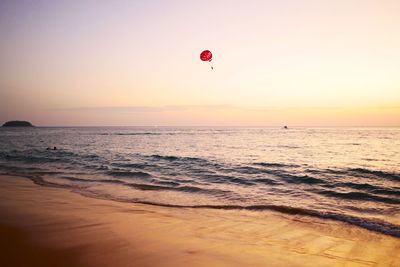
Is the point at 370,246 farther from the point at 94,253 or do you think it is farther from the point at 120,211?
the point at 120,211

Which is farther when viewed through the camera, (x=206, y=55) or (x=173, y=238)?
(x=206, y=55)

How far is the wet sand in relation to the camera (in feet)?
16.1

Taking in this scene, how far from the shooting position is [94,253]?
5.01 metres

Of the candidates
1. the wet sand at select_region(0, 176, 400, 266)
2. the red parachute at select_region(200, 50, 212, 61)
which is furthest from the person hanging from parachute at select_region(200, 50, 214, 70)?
the wet sand at select_region(0, 176, 400, 266)

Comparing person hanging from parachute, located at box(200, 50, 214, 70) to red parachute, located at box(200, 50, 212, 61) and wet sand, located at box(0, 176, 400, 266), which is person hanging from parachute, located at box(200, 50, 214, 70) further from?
wet sand, located at box(0, 176, 400, 266)

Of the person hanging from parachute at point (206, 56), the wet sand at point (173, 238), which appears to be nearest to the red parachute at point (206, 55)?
the person hanging from parachute at point (206, 56)

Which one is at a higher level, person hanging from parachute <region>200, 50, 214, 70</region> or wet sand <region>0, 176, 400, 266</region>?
person hanging from parachute <region>200, 50, 214, 70</region>

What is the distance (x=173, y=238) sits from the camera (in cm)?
606

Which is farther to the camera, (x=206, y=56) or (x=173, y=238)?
(x=206, y=56)

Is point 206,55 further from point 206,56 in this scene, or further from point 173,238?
point 173,238

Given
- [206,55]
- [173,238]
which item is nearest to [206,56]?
[206,55]

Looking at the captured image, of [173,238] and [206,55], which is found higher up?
[206,55]

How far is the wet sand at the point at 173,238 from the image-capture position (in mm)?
4902

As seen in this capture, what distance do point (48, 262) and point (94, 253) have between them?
0.77 metres
